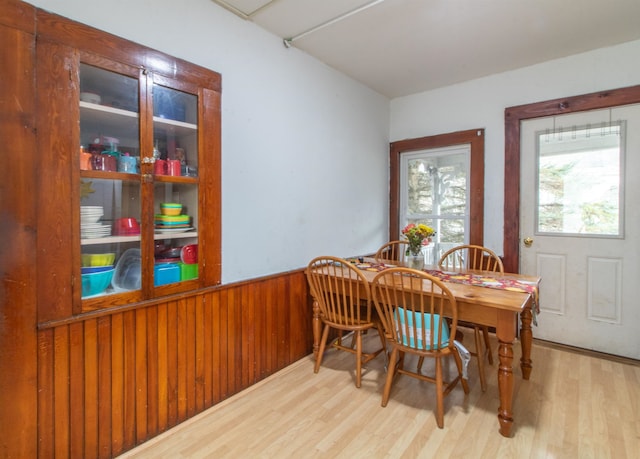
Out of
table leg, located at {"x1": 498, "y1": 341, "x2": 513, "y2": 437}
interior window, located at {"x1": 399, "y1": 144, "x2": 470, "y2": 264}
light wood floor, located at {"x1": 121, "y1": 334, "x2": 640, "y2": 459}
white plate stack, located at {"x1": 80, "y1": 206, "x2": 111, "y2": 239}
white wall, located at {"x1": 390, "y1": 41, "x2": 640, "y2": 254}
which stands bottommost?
light wood floor, located at {"x1": 121, "y1": 334, "x2": 640, "y2": 459}

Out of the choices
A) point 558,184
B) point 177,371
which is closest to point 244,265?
point 177,371

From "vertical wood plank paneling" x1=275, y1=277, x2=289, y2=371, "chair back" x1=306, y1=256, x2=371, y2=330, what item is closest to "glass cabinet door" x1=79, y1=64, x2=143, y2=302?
"vertical wood plank paneling" x1=275, y1=277, x2=289, y2=371

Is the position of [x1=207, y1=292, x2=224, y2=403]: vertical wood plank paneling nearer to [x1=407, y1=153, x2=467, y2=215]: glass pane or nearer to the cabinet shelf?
the cabinet shelf

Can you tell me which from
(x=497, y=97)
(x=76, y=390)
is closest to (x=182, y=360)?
(x=76, y=390)

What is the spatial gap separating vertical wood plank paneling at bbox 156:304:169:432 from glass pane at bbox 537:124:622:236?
9.97ft

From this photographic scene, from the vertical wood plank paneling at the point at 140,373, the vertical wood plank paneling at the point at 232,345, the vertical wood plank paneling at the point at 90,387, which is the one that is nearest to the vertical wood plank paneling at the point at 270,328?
the vertical wood plank paneling at the point at 232,345

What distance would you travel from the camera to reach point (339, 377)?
231 cm

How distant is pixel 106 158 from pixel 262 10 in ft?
4.29

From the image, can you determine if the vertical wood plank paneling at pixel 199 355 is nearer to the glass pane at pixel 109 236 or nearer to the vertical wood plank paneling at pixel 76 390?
the glass pane at pixel 109 236

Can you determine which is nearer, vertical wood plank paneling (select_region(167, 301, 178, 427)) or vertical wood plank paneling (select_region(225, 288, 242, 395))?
vertical wood plank paneling (select_region(167, 301, 178, 427))

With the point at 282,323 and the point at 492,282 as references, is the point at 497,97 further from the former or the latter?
the point at 282,323

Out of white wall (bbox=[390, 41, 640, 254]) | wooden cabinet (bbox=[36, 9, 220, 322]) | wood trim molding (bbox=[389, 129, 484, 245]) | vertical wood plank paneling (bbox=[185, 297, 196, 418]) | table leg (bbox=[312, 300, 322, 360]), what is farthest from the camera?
wood trim molding (bbox=[389, 129, 484, 245])

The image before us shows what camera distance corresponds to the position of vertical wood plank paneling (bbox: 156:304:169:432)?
5.59 ft

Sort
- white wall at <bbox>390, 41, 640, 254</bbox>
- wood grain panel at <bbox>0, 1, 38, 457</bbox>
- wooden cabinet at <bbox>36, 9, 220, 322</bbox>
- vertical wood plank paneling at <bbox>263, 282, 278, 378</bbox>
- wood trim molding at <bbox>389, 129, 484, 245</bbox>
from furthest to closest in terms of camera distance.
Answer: wood trim molding at <bbox>389, 129, 484, 245</bbox> < white wall at <bbox>390, 41, 640, 254</bbox> < vertical wood plank paneling at <bbox>263, 282, 278, 378</bbox> < wooden cabinet at <bbox>36, 9, 220, 322</bbox> < wood grain panel at <bbox>0, 1, 38, 457</bbox>
